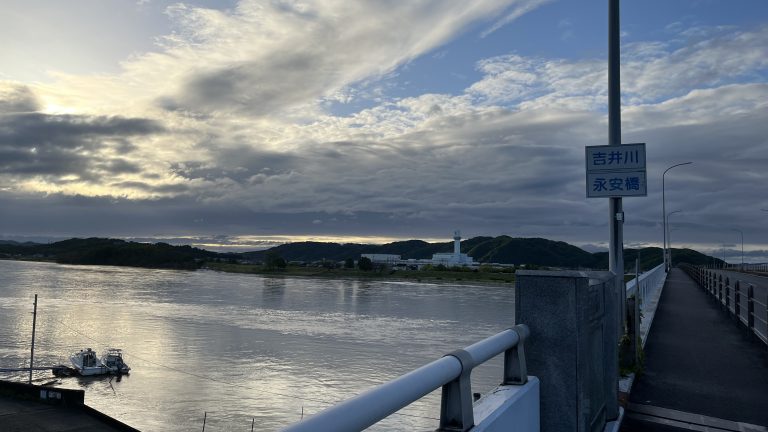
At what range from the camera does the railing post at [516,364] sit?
3924mm

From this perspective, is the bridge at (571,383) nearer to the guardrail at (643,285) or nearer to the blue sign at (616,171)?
the guardrail at (643,285)

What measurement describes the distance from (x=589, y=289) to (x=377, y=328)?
4479 centimetres

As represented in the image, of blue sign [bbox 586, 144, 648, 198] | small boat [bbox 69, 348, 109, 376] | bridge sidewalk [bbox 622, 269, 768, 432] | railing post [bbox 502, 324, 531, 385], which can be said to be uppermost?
blue sign [bbox 586, 144, 648, 198]

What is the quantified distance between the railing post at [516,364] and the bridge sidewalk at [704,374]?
3031 millimetres

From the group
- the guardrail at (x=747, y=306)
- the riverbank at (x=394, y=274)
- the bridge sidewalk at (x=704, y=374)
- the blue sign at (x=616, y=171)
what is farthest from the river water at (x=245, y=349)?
the riverbank at (x=394, y=274)

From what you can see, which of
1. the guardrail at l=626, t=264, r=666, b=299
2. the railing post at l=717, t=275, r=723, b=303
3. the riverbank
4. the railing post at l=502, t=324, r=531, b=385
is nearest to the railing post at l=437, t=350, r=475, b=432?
the railing post at l=502, t=324, r=531, b=385

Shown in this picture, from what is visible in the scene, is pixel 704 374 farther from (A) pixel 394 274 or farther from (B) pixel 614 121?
(A) pixel 394 274

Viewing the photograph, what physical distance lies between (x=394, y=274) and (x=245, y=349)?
114 metres

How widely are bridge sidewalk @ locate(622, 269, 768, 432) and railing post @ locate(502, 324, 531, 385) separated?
3031 millimetres

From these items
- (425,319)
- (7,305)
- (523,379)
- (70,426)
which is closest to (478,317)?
(425,319)

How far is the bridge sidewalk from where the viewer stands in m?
7.11

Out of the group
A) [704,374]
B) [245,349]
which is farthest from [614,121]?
[245,349]

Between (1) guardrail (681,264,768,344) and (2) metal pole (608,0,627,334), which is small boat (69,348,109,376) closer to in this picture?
(1) guardrail (681,264,768,344)

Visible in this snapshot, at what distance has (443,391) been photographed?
280 cm
